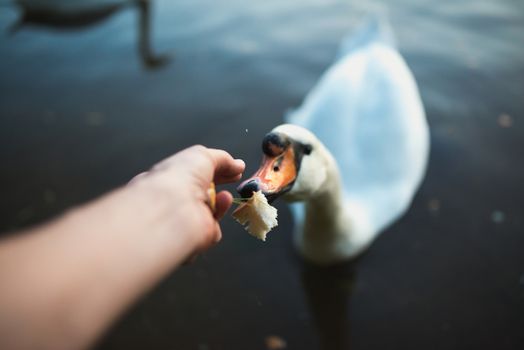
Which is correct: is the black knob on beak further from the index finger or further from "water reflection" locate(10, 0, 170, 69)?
"water reflection" locate(10, 0, 170, 69)

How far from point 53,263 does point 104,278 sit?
7cm

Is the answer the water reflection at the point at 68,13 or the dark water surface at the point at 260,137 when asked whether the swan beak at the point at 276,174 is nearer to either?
the dark water surface at the point at 260,137

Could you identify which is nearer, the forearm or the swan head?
the forearm

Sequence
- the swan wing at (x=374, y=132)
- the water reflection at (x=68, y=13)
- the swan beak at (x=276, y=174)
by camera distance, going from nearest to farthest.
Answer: the swan beak at (x=276, y=174) < the swan wing at (x=374, y=132) < the water reflection at (x=68, y=13)

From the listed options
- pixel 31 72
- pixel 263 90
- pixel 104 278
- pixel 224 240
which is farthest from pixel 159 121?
pixel 104 278

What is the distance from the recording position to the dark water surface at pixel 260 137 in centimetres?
246

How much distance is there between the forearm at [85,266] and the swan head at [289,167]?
0.53 meters

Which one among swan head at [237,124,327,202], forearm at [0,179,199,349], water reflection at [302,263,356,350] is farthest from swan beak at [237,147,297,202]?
water reflection at [302,263,356,350]

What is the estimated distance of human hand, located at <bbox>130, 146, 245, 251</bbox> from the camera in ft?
2.50

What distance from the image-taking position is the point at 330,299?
2.60 m

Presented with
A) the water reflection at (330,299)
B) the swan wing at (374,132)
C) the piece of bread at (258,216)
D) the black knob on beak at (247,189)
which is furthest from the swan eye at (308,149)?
the water reflection at (330,299)

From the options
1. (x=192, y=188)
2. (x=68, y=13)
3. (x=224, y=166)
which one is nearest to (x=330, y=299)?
A: (x=224, y=166)

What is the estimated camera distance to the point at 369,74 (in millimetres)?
3422

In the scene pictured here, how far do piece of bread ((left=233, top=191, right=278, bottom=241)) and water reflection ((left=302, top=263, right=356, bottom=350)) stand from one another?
1537 millimetres
